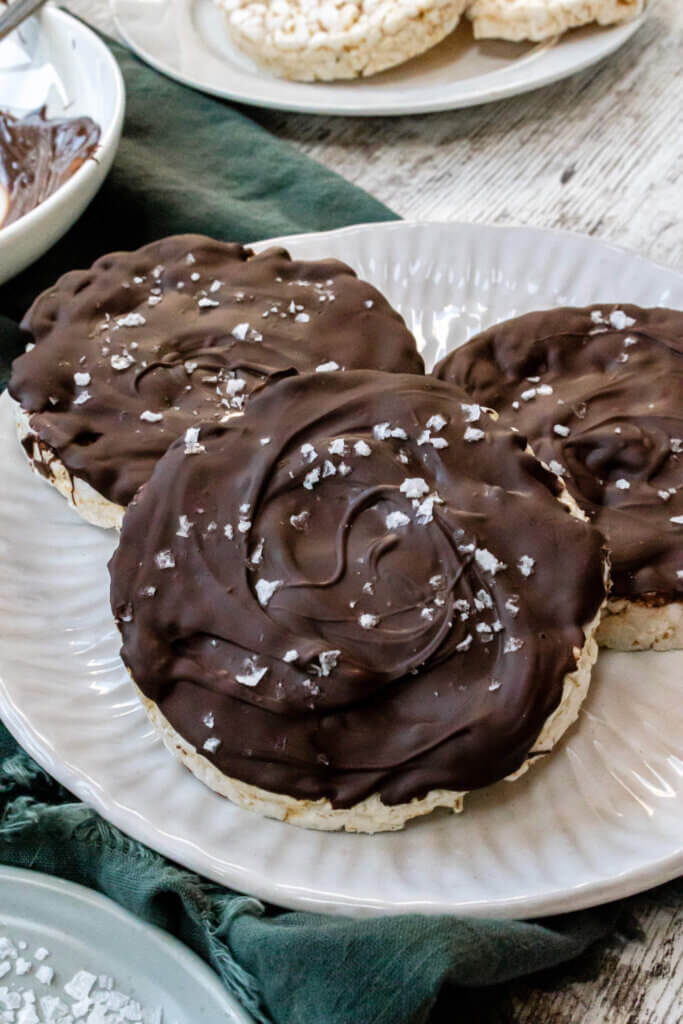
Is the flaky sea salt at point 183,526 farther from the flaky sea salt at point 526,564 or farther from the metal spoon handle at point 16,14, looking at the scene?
the metal spoon handle at point 16,14

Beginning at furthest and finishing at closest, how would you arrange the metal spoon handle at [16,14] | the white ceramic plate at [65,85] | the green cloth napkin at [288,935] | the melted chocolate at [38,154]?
the metal spoon handle at [16,14] → the melted chocolate at [38,154] → the white ceramic plate at [65,85] → the green cloth napkin at [288,935]

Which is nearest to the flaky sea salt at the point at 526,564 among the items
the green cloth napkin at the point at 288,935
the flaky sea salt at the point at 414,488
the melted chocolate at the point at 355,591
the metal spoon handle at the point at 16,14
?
the melted chocolate at the point at 355,591

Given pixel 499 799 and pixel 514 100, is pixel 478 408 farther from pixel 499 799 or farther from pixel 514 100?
pixel 514 100

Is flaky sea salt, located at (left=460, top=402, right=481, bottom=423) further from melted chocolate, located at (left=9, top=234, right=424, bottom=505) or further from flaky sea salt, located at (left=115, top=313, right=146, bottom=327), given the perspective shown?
flaky sea salt, located at (left=115, top=313, right=146, bottom=327)

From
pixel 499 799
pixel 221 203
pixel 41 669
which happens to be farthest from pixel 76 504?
pixel 221 203

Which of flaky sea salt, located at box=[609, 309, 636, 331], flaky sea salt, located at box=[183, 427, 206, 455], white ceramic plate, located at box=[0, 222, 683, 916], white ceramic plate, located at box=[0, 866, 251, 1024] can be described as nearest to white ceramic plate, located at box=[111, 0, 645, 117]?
flaky sea salt, located at box=[609, 309, 636, 331]

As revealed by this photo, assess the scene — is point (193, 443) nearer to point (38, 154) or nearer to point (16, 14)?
point (38, 154)
